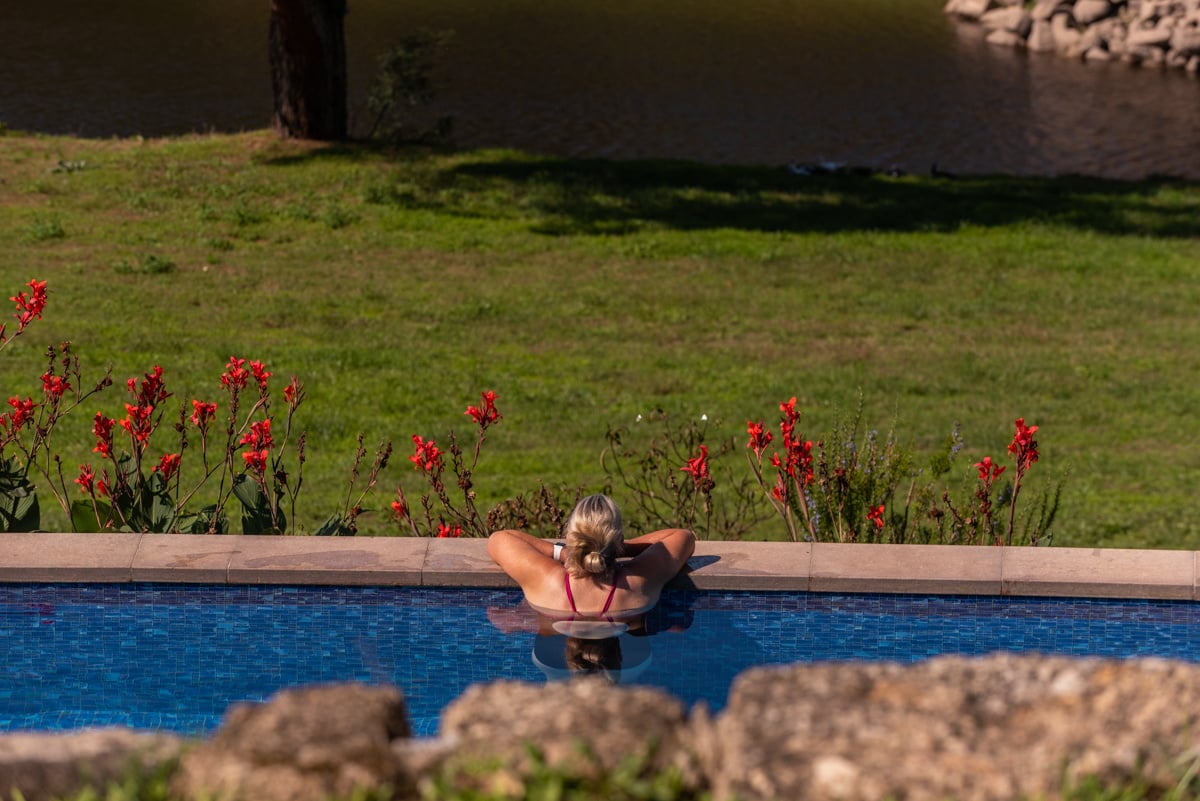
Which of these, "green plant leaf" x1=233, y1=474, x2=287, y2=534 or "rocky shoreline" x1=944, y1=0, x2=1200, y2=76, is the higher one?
"rocky shoreline" x1=944, y1=0, x2=1200, y2=76

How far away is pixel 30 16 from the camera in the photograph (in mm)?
28406

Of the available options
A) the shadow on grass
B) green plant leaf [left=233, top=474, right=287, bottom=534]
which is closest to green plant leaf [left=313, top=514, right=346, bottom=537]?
green plant leaf [left=233, top=474, right=287, bottom=534]

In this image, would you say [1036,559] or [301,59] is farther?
[301,59]

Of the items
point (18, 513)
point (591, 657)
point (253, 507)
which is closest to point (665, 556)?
point (591, 657)

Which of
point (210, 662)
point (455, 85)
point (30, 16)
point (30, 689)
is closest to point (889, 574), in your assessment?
point (210, 662)

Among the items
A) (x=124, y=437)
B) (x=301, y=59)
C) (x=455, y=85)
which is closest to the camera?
(x=124, y=437)

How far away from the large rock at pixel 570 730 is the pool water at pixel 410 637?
2727 millimetres

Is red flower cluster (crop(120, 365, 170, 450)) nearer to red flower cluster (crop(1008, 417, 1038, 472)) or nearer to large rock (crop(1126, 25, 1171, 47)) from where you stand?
red flower cluster (crop(1008, 417, 1038, 472))

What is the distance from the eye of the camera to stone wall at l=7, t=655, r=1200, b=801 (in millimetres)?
3184

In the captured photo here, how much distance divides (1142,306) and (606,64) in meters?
15.1

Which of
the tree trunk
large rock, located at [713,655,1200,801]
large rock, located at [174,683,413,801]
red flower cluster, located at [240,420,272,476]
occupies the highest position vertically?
the tree trunk

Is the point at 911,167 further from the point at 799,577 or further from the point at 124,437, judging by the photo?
the point at 799,577

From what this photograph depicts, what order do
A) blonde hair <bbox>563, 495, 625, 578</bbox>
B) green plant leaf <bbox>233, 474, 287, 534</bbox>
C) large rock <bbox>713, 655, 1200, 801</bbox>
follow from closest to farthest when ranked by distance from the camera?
large rock <bbox>713, 655, 1200, 801</bbox>, blonde hair <bbox>563, 495, 625, 578</bbox>, green plant leaf <bbox>233, 474, 287, 534</bbox>

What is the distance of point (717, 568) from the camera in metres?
6.31
